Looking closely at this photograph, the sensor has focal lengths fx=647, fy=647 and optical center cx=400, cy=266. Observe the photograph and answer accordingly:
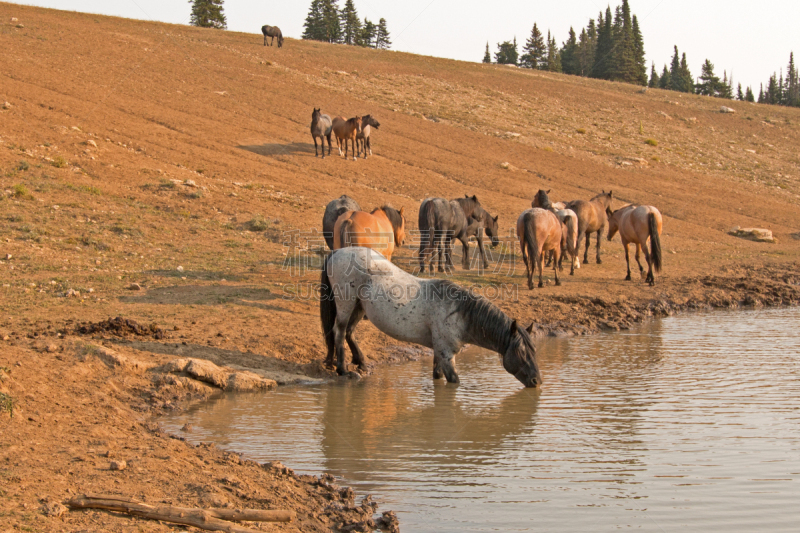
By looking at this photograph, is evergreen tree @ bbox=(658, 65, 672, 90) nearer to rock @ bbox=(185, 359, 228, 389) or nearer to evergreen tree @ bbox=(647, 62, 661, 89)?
evergreen tree @ bbox=(647, 62, 661, 89)

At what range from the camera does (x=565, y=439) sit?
5.77 meters

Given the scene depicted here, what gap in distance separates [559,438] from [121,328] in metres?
5.52

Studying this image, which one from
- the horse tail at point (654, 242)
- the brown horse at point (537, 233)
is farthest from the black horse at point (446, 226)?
the horse tail at point (654, 242)

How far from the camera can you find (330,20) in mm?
68875

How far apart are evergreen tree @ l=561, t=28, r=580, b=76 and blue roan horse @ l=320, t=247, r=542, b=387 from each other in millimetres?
75565

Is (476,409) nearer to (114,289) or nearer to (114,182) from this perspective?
(114,289)

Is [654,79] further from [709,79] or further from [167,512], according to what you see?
[167,512]

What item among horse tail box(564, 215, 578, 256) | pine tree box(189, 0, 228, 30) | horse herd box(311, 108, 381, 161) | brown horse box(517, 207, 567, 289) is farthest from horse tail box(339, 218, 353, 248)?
pine tree box(189, 0, 228, 30)

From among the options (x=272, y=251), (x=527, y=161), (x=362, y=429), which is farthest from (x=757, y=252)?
(x=362, y=429)

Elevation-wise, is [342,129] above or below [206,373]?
above

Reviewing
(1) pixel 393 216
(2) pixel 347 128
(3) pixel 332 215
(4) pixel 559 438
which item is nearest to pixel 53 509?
(4) pixel 559 438

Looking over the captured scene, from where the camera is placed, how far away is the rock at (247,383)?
734cm

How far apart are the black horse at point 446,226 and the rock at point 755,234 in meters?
11.6

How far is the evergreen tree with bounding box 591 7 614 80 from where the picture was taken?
6819cm
